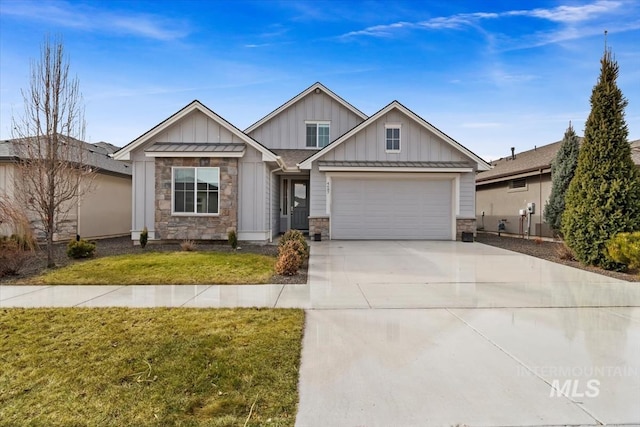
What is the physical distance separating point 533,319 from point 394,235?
10.1m

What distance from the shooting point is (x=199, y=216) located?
12.3m

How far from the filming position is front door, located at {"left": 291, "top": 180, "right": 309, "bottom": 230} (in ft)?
58.7

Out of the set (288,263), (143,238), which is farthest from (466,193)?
(143,238)

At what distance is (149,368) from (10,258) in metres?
6.90

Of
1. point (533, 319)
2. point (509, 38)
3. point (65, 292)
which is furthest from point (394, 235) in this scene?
point (65, 292)

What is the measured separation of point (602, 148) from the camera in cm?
884

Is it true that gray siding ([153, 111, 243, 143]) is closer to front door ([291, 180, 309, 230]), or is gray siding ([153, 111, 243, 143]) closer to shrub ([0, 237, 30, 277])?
front door ([291, 180, 309, 230])

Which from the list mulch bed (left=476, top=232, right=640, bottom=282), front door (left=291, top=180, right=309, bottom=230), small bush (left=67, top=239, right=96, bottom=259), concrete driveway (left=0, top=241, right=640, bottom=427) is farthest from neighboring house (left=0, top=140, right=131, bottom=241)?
mulch bed (left=476, top=232, right=640, bottom=282)

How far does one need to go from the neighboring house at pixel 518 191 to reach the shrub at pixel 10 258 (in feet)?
59.4

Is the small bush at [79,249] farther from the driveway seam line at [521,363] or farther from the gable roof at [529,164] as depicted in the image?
the gable roof at [529,164]

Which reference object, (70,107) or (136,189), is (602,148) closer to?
(70,107)

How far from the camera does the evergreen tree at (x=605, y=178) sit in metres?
8.58

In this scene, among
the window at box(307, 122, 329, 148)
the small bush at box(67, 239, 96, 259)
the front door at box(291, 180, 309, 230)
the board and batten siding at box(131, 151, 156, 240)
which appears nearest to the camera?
the small bush at box(67, 239, 96, 259)

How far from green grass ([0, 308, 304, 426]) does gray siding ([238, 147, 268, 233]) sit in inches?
312
